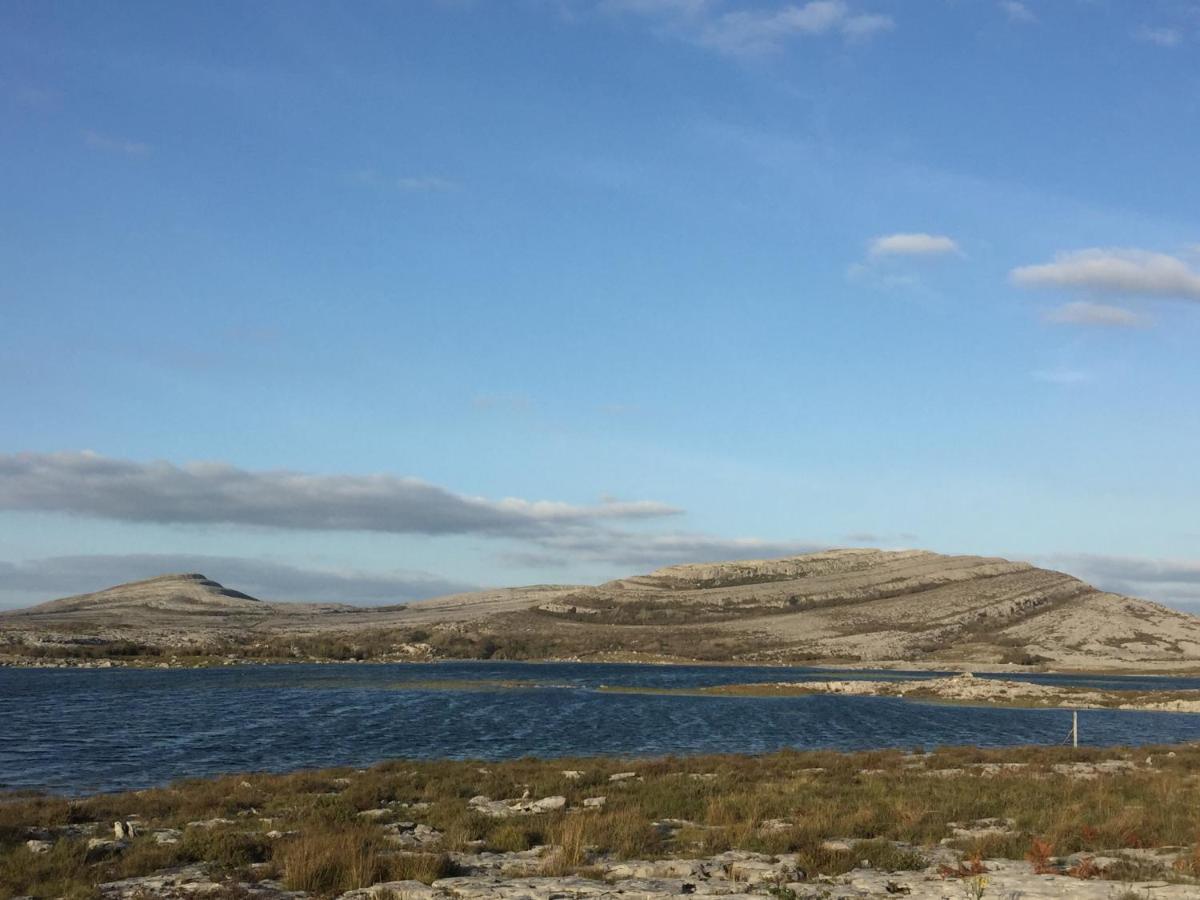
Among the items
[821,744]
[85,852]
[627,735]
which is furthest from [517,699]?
[85,852]

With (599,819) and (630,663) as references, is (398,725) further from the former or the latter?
(630,663)

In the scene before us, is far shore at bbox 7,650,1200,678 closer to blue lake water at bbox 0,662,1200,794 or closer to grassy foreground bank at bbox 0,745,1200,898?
blue lake water at bbox 0,662,1200,794

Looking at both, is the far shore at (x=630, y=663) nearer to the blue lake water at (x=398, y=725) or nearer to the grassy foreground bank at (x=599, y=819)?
the blue lake water at (x=398, y=725)

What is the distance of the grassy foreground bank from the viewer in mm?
19141

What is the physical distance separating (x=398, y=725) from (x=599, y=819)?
3893 centimetres

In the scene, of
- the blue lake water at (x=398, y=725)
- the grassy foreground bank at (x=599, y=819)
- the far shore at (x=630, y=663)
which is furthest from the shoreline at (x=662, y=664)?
the grassy foreground bank at (x=599, y=819)

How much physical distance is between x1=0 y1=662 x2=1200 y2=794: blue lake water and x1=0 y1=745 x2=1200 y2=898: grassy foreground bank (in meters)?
9.09

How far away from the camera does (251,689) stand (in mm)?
90875

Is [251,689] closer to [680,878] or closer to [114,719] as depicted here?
[114,719]

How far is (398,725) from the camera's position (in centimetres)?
6031

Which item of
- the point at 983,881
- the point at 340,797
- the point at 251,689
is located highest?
the point at 983,881

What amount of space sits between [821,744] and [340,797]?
1284 inches

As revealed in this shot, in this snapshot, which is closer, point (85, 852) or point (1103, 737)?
point (85, 852)

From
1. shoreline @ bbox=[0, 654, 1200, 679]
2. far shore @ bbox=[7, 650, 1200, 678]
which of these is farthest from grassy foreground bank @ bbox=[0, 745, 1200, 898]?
far shore @ bbox=[7, 650, 1200, 678]
